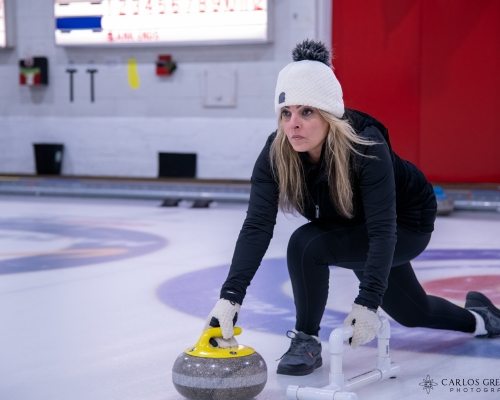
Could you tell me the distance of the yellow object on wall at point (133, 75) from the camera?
7648 mm

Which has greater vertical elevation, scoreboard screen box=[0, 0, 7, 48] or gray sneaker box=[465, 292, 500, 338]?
scoreboard screen box=[0, 0, 7, 48]

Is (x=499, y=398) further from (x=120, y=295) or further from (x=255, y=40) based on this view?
(x=255, y=40)

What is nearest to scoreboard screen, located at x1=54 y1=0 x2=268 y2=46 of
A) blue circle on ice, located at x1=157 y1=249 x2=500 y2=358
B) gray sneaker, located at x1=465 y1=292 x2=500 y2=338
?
blue circle on ice, located at x1=157 y1=249 x2=500 y2=358

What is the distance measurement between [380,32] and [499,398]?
18.2 ft

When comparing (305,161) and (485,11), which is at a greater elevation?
(485,11)

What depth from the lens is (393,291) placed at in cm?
206

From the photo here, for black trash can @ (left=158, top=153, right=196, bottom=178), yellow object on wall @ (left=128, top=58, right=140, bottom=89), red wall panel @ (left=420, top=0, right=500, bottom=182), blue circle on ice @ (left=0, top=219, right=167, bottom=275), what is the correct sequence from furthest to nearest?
1. yellow object on wall @ (left=128, top=58, right=140, bottom=89)
2. black trash can @ (left=158, top=153, right=196, bottom=178)
3. red wall panel @ (left=420, top=0, right=500, bottom=182)
4. blue circle on ice @ (left=0, top=219, right=167, bottom=275)

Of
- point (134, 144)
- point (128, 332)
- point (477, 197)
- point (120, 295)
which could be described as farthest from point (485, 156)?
point (128, 332)

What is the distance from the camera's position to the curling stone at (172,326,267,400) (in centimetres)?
161

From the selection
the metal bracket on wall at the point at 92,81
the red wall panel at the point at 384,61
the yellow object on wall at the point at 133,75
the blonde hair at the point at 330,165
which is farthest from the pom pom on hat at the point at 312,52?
the metal bracket on wall at the point at 92,81

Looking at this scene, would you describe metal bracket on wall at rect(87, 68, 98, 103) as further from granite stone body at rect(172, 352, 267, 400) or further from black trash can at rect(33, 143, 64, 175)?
granite stone body at rect(172, 352, 267, 400)

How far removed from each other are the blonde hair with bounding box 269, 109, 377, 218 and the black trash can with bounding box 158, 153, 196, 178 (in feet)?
18.2

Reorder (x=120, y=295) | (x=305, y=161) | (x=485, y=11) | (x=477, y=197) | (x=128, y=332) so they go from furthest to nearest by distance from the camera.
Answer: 1. (x=485, y=11)
2. (x=477, y=197)
3. (x=120, y=295)
4. (x=128, y=332)
5. (x=305, y=161)

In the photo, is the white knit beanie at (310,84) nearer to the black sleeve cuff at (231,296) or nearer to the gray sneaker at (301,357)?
the black sleeve cuff at (231,296)
